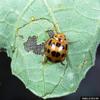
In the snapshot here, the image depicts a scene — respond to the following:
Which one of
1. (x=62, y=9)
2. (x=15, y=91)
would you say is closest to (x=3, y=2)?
(x=62, y=9)

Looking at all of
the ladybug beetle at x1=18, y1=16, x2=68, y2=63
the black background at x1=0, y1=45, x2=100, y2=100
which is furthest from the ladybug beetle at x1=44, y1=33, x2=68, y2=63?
the black background at x1=0, y1=45, x2=100, y2=100

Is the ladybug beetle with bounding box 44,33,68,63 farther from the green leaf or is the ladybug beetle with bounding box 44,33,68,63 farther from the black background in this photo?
the black background

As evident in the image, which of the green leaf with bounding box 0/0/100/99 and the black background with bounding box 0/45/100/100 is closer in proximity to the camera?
the green leaf with bounding box 0/0/100/99

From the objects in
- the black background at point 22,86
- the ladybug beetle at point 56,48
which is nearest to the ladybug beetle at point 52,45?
the ladybug beetle at point 56,48

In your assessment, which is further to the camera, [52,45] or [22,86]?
[22,86]

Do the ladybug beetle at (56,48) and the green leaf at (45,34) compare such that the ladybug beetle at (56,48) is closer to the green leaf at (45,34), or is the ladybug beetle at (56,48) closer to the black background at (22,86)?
the green leaf at (45,34)

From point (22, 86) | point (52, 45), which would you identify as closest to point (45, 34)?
point (52, 45)

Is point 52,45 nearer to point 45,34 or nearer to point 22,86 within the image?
point 45,34
